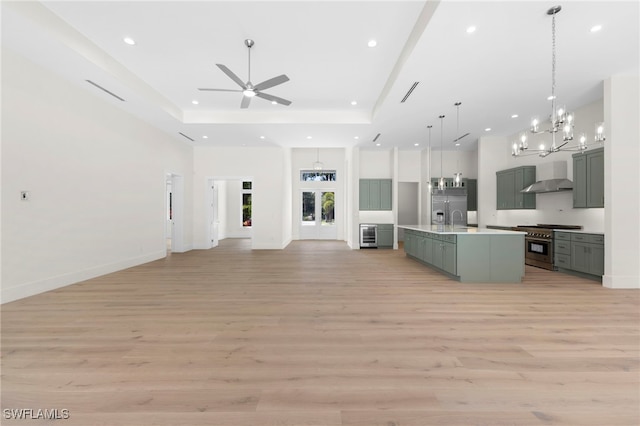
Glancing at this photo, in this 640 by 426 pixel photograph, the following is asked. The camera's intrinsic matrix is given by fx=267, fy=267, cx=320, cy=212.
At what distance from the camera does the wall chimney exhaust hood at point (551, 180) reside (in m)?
5.59

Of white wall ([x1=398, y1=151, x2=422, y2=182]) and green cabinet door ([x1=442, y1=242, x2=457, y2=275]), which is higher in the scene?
white wall ([x1=398, y1=151, x2=422, y2=182])

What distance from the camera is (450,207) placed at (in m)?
8.73

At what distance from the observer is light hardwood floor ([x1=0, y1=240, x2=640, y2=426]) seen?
1.60 metres

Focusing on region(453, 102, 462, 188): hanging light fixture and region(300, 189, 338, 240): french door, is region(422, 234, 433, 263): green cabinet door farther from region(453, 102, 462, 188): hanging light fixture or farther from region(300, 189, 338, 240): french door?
region(300, 189, 338, 240): french door

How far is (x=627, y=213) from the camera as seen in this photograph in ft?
13.9

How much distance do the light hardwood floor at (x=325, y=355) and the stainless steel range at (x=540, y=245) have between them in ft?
5.12

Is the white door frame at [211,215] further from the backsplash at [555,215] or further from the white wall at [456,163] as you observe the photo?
the backsplash at [555,215]

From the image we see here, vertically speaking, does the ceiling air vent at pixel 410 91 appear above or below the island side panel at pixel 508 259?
above

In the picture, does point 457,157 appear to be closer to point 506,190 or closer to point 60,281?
point 506,190

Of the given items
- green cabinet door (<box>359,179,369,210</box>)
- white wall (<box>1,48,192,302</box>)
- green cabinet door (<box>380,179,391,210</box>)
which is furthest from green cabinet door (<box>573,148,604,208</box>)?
white wall (<box>1,48,192,302</box>)

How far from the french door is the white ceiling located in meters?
5.33

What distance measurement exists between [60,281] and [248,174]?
540 centimetres

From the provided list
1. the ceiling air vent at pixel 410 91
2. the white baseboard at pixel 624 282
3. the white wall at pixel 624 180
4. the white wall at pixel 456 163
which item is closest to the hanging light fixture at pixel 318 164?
the white wall at pixel 456 163

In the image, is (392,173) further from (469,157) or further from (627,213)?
(627,213)
